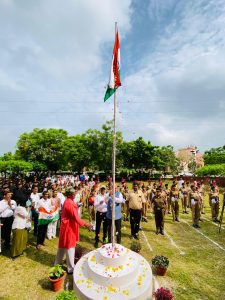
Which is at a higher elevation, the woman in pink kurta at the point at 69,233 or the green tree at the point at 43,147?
the green tree at the point at 43,147

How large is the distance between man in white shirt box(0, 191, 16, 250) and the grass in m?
0.68

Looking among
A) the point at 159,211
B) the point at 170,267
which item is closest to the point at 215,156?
the point at 159,211

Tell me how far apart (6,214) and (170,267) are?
617 cm

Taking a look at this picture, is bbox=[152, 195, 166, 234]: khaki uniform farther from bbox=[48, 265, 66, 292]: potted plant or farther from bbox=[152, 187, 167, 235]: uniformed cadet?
bbox=[48, 265, 66, 292]: potted plant

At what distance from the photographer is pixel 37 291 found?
20.2ft

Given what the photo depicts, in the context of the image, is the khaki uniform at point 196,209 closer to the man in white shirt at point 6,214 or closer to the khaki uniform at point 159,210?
the khaki uniform at point 159,210

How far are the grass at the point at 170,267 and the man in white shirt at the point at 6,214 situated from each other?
2.24ft

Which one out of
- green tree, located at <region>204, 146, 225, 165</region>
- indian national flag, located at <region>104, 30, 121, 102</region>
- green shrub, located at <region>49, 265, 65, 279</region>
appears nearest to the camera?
green shrub, located at <region>49, 265, 65, 279</region>

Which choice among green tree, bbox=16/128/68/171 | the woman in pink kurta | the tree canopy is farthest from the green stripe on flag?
green tree, bbox=16/128/68/171

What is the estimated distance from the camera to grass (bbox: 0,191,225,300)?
6.23m

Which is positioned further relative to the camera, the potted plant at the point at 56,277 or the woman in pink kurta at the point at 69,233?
the woman in pink kurta at the point at 69,233

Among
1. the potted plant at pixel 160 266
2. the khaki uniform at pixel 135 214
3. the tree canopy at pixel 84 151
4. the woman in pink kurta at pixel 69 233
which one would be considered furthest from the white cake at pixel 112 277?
the tree canopy at pixel 84 151

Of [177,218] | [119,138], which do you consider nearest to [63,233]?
[177,218]

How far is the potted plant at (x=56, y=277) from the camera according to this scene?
6.13 metres
